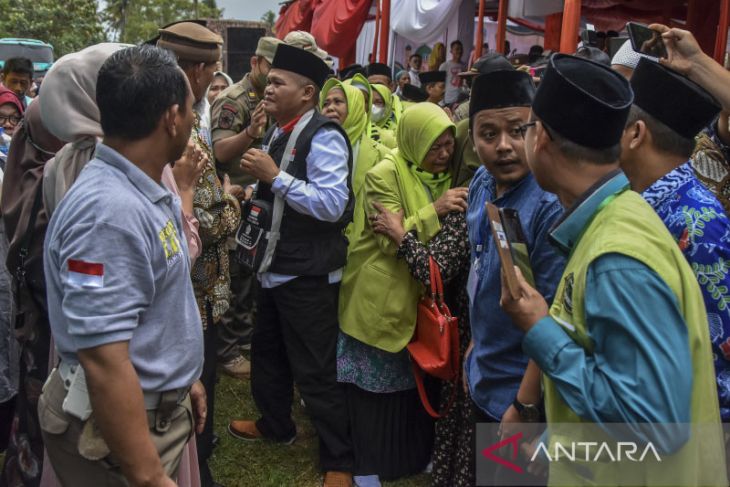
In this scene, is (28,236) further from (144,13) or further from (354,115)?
(144,13)

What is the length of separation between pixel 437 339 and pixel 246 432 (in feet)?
4.79

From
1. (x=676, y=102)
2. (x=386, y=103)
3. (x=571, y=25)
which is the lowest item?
(x=386, y=103)

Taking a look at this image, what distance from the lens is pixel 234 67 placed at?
13.7 m

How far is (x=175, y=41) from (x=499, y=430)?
211 centimetres

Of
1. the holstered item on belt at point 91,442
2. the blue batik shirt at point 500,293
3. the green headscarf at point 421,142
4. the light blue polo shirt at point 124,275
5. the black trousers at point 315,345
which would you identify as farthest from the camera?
the black trousers at point 315,345

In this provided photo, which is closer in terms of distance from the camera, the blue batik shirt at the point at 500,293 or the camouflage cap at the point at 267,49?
the blue batik shirt at the point at 500,293

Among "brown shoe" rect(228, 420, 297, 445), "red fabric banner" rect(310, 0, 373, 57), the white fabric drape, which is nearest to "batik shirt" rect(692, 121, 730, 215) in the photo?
"brown shoe" rect(228, 420, 297, 445)

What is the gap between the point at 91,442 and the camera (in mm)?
1607

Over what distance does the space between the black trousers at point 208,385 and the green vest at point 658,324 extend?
1.79 meters

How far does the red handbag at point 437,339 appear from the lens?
9.17ft

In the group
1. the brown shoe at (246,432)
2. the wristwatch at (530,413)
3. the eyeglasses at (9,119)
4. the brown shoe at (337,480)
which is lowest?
the brown shoe at (246,432)

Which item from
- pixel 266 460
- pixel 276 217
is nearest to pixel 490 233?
pixel 276 217

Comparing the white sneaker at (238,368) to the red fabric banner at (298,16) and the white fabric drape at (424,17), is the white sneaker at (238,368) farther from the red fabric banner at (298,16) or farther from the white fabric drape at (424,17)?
the red fabric banner at (298,16)

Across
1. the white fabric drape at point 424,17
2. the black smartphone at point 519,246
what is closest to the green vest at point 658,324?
the black smartphone at point 519,246
